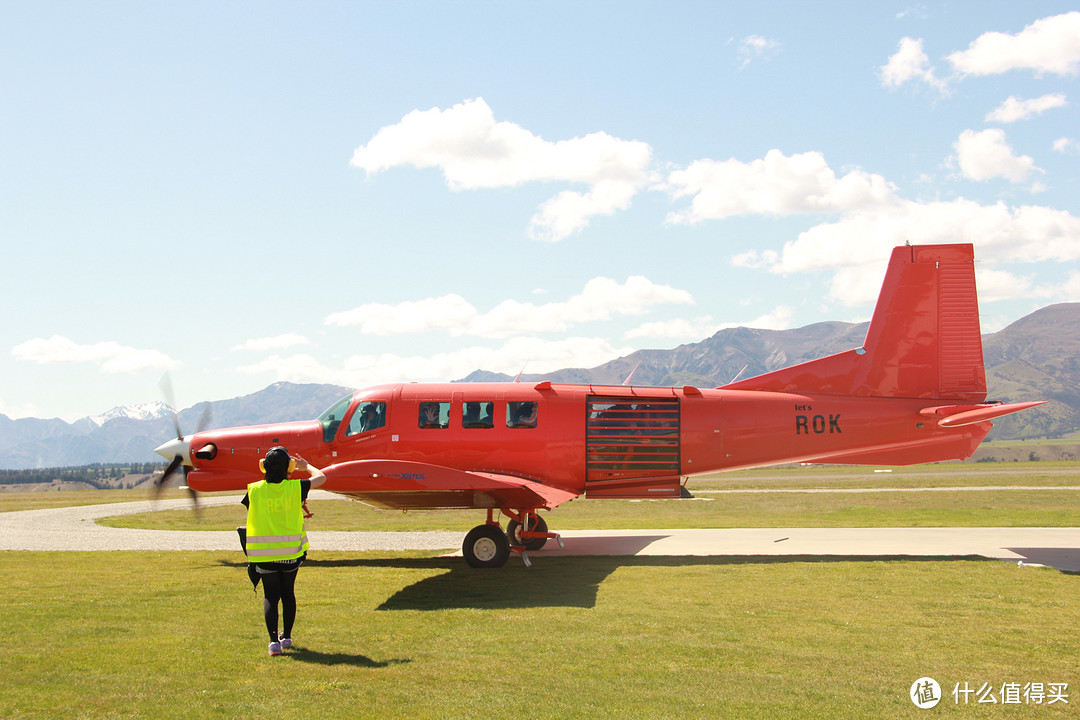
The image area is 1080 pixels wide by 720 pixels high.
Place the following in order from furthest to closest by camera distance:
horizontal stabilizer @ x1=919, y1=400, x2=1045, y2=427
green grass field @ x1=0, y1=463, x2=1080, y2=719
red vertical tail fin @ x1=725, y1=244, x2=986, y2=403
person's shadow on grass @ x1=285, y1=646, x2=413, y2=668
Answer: red vertical tail fin @ x1=725, y1=244, x2=986, y2=403 < horizontal stabilizer @ x1=919, y1=400, x2=1045, y2=427 < person's shadow on grass @ x1=285, y1=646, x2=413, y2=668 < green grass field @ x1=0, y1=463, x2=1080, y2=719

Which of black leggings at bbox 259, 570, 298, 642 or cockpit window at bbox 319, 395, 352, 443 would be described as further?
cockpit window at bbox 319, 395, 352, 443

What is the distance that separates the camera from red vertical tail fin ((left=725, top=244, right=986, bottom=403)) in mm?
18328

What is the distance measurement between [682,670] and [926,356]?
44.0ft

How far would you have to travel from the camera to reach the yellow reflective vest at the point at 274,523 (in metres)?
8.79

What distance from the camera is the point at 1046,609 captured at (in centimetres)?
1130

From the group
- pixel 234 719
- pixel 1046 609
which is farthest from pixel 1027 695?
pixel 234 719

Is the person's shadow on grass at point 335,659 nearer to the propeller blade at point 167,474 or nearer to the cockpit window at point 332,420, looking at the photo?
the cockpit window at point 332,420

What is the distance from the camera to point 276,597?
29.1 feet

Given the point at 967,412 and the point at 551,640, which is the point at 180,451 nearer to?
the point at 551,640

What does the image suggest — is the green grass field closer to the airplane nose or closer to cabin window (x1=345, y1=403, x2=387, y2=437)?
the airplane nose

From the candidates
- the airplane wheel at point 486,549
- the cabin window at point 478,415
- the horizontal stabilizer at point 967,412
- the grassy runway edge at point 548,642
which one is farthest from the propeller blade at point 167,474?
the horizontal stabilizer at point 967,412

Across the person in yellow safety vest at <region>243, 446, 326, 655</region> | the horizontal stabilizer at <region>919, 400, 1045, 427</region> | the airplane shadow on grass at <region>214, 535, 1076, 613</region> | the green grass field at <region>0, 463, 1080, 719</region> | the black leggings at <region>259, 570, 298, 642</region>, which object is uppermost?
the horizontal stabilizer at <region>919, 400, 1045, 427</region>

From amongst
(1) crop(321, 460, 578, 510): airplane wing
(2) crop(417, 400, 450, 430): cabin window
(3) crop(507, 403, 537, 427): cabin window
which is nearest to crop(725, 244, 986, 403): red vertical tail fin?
(3) crop(507, 403, 537, 427): cabin window

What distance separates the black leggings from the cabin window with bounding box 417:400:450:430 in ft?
29.0
